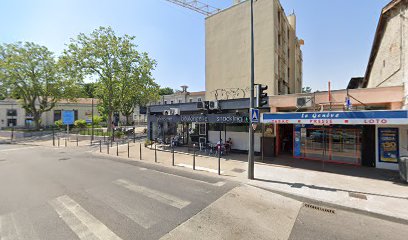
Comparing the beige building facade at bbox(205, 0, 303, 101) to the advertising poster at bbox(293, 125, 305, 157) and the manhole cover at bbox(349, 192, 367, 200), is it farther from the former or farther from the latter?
the manhole cover at bbox(349, 192, 367, 200)

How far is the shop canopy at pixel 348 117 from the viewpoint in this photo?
7200 millimetres

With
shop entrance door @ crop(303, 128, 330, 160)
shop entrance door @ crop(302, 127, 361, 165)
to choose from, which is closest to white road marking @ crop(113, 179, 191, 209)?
shop entrance door @ crop(302, 127, 361, 165)

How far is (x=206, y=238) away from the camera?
154 inches

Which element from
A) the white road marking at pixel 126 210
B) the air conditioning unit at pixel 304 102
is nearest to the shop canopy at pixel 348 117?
the air conditioning unit at pixel 304 102

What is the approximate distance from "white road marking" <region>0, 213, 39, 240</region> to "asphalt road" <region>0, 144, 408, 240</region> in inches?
0.7

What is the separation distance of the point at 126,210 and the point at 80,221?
1087 mm

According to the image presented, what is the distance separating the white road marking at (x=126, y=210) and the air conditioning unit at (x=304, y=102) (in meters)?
9.91

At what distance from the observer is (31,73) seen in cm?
3003

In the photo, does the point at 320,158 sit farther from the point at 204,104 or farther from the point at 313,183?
the point at 204,104

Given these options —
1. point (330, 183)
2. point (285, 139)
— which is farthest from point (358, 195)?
point (285, 139)

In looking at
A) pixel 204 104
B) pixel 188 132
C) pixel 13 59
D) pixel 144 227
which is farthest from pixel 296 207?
pixel 13 59

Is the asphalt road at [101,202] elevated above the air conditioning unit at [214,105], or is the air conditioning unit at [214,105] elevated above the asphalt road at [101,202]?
the air conditioning unit at [214,105]

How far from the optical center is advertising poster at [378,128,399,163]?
9203 mm

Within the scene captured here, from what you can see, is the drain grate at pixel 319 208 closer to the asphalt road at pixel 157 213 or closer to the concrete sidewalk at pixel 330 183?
the asphalt road at pixel 157 213
